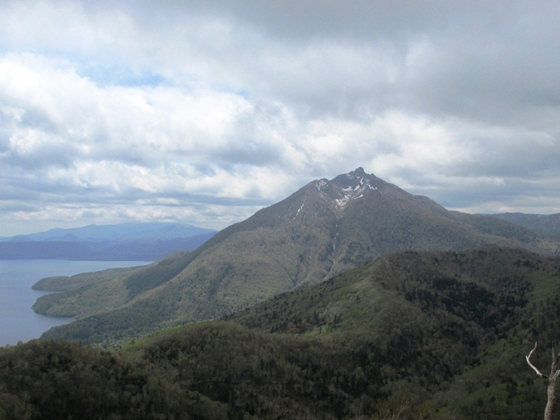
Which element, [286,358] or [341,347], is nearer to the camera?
[286,358]

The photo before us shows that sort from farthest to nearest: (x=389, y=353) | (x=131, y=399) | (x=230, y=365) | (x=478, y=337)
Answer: (x=478, y=337) < (x=389, y=353) < (x=230, y=365) < (x=131, y=399)

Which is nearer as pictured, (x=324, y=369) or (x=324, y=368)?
(x=324, y=369)

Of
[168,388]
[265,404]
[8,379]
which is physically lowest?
[265,404]

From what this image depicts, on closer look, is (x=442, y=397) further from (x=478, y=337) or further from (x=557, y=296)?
(x=557, y=296)

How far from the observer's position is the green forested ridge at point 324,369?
7888 centimetres

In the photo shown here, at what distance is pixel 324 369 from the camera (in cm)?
14250

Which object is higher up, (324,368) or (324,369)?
(324,368)

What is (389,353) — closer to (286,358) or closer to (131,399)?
(286,358)

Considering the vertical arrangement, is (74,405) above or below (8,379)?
below

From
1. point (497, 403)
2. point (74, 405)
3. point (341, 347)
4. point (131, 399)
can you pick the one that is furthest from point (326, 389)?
point (74, 405)

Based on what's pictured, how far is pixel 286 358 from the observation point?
468ft

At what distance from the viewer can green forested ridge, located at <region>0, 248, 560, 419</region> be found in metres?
78.9

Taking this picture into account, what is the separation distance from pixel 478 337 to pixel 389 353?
51.1 m

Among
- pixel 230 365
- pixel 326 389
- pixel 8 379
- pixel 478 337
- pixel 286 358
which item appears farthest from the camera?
pixel 478 337
